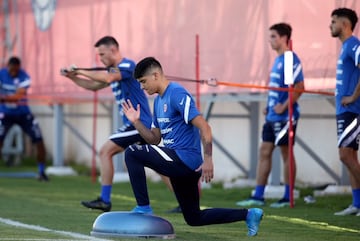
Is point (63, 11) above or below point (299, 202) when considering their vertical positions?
above

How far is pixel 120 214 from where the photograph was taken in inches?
359

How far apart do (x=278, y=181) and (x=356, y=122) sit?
9.66 feet

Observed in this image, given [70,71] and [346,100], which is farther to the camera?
[70,71]

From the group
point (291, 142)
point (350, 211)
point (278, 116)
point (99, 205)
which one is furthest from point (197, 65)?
point (350, 211)

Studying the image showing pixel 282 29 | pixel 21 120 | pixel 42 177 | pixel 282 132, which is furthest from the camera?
pixel 21 120

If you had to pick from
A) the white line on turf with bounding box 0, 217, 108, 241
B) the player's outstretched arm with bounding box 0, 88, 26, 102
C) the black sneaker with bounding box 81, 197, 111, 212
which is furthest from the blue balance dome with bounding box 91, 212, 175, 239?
→ the player's outstretched arm with bounding box 0, 88, 26, 102

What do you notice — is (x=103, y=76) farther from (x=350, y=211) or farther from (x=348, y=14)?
(x=350, y=211)

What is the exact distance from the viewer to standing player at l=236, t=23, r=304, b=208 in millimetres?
12297

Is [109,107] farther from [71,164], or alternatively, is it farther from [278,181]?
[278,181]

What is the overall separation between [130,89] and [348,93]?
7.86ft

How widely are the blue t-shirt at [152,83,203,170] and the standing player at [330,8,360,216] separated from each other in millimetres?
2637

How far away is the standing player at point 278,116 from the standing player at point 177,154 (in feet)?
11.4

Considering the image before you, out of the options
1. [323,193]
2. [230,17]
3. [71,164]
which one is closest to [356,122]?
[323,193]

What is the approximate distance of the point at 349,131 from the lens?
11102 mm
